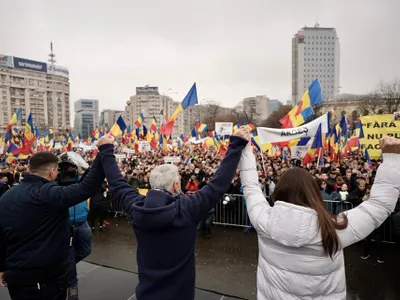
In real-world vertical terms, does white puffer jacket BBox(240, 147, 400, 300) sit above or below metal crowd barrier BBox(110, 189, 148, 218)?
above

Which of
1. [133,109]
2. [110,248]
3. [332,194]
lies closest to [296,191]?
[110,248]

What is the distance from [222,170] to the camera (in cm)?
197

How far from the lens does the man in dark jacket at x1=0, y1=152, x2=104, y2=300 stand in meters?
2.30

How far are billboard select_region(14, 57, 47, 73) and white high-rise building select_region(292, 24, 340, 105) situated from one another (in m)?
105

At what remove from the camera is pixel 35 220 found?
231 centimetres

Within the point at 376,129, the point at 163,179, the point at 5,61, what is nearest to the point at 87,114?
the point at 5,61

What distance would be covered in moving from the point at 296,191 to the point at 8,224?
226 centimetres

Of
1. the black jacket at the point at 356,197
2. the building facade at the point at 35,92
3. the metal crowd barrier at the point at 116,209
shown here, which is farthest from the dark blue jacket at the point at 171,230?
the building facade at the point at 35,92

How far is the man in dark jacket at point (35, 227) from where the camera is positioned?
230 cm

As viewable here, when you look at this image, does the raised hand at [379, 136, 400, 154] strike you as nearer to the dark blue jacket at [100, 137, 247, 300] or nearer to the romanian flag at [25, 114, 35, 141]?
the dark blue jacket at [100, 137, 247, 300]

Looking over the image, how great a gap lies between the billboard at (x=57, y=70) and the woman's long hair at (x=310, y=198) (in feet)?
413

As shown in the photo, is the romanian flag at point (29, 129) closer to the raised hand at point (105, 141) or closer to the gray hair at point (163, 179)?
the raised hand at point (105, 141)

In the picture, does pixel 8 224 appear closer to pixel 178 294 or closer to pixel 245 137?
pixel 178 294

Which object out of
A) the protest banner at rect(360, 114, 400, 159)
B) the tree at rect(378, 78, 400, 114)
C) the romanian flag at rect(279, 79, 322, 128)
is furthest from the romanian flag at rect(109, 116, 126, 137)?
the tree at rect(378, 78, 400, 114)
